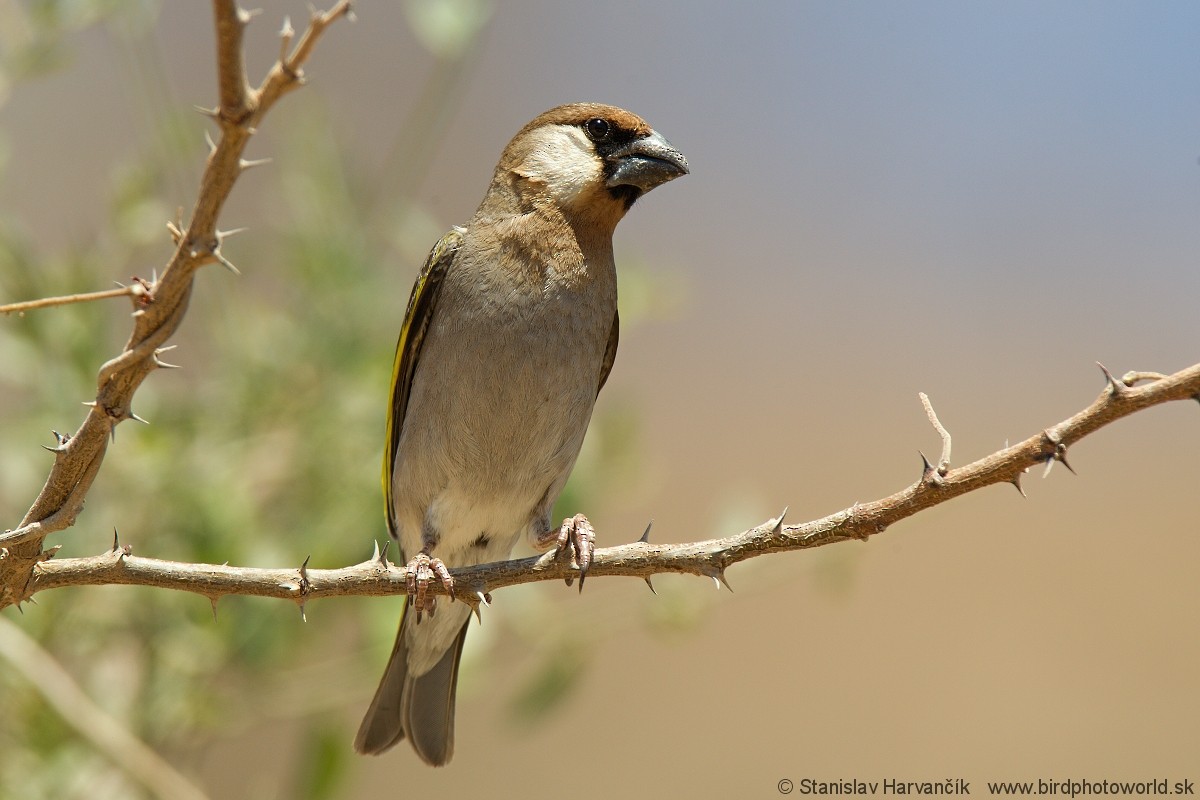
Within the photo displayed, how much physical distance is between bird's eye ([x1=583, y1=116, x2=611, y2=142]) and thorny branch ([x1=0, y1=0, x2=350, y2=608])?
6.66 feet

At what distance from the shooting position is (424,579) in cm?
265

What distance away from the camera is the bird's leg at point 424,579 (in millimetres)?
2432

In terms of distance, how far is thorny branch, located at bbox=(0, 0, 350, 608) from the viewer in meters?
1.35

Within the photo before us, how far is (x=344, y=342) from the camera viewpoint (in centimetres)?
358

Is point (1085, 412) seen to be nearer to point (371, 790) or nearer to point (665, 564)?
point (665, 564)

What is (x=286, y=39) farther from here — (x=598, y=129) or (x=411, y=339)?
(x=598, y=129)

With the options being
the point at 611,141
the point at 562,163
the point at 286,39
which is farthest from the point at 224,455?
the point at 286,39

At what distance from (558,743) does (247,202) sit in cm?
387

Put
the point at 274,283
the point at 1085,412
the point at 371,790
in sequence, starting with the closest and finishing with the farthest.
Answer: the point at 1085,412 → the point at 274,283 → the point at 371,790

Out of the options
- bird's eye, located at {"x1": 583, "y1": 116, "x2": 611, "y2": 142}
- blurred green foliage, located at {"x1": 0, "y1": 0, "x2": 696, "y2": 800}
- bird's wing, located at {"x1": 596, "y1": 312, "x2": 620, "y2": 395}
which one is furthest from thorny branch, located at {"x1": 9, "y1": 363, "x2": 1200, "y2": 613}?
bird's eye, located at {"x1": 583, "y1": 116, "x2": 611, "y2": 142}

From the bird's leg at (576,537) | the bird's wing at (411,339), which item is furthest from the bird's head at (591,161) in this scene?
the bird's leg at (576,537)

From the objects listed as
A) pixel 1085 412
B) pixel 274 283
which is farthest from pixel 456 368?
pixel 274 283

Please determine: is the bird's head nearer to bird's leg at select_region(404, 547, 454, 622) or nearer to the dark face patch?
the dark face patch

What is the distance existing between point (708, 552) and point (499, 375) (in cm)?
123
